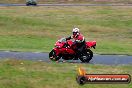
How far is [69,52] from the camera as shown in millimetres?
25891

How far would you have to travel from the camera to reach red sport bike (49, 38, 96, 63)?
84.4 ft

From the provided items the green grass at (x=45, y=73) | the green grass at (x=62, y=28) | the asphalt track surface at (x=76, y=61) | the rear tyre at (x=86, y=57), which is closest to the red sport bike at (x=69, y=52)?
the rear tyre at (x=86, y=57)

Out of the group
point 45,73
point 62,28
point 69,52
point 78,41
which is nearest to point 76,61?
point 69,52

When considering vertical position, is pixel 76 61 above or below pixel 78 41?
below

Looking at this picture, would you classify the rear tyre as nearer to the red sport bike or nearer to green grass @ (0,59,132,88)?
the red sport bike

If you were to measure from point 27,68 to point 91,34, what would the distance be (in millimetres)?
24074

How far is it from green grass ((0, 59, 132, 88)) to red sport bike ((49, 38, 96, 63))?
149 centimetres

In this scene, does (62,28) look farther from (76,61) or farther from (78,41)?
(78,41)

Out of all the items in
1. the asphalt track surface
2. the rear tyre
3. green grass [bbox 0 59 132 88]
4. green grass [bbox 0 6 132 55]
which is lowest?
green grass [bbox 0 6 132 55]

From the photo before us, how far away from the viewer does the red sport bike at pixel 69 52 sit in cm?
2573

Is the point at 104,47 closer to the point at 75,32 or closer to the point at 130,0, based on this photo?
the point at 75,32

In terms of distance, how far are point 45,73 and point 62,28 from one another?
29612 mm

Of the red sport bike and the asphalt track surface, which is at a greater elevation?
the red sport bike

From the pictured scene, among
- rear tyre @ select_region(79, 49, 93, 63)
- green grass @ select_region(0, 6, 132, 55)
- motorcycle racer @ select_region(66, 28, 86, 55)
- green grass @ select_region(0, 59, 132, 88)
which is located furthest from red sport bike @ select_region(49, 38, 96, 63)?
green grass @ select_region(0, 6, 132, 55)
